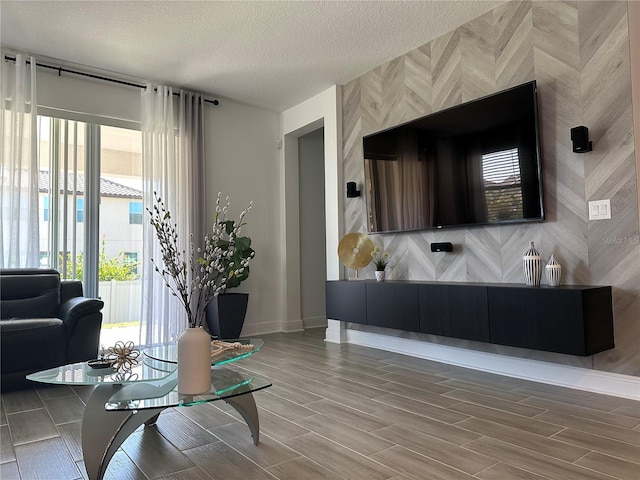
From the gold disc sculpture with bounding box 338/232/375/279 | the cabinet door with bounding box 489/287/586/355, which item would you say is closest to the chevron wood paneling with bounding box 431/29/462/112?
the gold disc sculpture with bounding box 338/232/375/279

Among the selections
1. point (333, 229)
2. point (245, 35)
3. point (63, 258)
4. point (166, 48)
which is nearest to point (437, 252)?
point (333, 229)

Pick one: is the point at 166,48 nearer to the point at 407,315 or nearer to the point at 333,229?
the point at 333,229

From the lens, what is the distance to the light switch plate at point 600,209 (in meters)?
2.77

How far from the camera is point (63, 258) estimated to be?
4.31 meters

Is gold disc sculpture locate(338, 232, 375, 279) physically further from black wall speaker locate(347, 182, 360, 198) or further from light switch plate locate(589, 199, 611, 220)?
light switch plate locate(589, 199, 611, 220)

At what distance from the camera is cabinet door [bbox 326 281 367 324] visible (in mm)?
4090

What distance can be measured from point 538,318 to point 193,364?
2.11 m

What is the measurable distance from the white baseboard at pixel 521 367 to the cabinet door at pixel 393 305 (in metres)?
0.38

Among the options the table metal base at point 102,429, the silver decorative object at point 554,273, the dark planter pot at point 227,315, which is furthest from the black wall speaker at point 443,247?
the table metal base at point 102,429

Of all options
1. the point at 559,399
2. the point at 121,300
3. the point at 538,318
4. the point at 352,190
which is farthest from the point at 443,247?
the point at 121,300

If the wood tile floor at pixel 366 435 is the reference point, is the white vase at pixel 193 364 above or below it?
above

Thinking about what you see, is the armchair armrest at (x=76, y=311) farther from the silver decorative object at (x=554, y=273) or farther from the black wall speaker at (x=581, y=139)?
the black wall speaker at (x=581, y=139)

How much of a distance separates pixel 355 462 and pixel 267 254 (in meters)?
3.86

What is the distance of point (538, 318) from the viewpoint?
2725 mm
